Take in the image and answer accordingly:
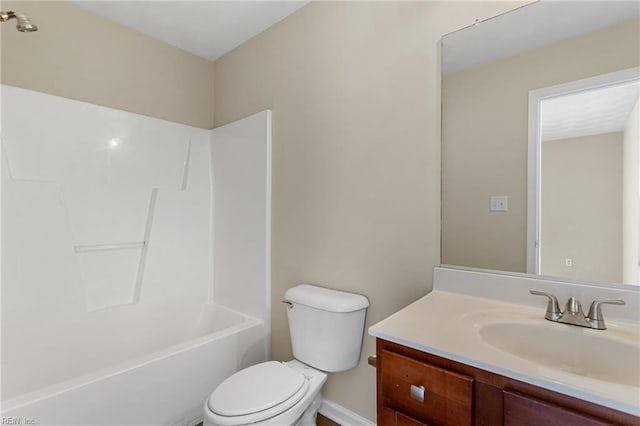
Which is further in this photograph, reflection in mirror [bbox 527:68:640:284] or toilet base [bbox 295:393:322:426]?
toilet base [bbox 295:393:322:426]

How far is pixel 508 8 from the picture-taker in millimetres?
1222

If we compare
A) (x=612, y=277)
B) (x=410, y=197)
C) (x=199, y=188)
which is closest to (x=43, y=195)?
(x=199, y=188)

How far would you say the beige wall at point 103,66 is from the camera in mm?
1803

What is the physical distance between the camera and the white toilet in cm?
124

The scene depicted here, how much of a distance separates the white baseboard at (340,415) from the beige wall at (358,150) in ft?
0.12

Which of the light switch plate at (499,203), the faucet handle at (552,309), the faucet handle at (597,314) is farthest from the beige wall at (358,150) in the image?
the faucet handle at (597,314)

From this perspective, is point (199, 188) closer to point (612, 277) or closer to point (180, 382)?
point (180, 382)

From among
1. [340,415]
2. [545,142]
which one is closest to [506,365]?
[545,142]

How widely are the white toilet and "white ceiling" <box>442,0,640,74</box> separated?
3.97 ft

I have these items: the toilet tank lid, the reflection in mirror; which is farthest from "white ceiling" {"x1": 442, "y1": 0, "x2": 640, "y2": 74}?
the toilet tank lid

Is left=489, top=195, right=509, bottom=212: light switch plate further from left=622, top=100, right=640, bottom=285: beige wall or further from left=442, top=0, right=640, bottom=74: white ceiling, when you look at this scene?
left=442, top=0, right=640, bottom=74: white ceiling

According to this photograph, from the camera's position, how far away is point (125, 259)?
2.13 m

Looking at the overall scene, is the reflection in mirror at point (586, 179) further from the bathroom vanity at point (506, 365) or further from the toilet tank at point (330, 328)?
the toilet tank at point (330, 328)

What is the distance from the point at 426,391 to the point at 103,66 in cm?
259
